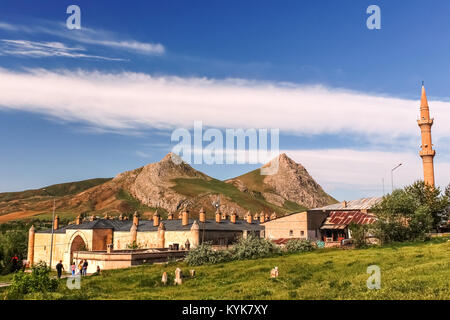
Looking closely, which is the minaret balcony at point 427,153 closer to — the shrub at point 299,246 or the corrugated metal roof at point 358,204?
the corrugated metal roof at point 358,204

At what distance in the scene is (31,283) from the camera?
2502 cm

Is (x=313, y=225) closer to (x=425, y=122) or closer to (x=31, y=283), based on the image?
(x=425, y=122)

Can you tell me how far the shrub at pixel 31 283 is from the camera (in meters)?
24.5

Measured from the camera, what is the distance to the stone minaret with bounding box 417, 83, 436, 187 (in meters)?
76.5

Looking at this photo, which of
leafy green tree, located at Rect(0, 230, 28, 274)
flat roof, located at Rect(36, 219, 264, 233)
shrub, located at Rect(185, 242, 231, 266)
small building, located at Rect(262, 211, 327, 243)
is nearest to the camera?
shrub, located at Rect(185, 242, 231, 266)

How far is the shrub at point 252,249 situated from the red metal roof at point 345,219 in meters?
23.8

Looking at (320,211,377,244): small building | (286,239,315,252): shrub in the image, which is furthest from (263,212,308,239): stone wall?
(286,239,315,252): shrub

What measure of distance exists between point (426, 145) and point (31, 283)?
73.3 meters

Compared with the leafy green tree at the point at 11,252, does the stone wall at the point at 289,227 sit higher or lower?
higher

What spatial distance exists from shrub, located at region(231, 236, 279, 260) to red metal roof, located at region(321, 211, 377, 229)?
2381 cm

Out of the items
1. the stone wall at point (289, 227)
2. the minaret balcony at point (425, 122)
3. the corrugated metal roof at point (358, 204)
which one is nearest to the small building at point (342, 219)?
the corrugated metal roof at point (358, 204)

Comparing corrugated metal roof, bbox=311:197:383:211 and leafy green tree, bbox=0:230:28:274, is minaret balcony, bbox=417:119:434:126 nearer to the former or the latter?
corrugated metal roof, bbox=311:197:383:211
